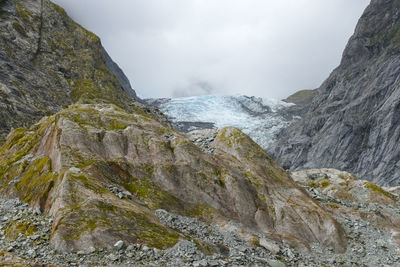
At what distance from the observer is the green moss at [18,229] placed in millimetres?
23138

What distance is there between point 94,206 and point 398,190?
76.1m

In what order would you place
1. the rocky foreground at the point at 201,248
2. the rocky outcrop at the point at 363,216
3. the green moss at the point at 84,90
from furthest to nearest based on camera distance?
the green moss at the point at 84,90, the rocky outcrop at the point at 363,216, the rocky foreground at the point at 201,248

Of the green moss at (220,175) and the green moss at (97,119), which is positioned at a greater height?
the green moss at (97,119)

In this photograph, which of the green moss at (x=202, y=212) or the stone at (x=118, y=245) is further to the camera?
the green moss at (x=202, y=212)

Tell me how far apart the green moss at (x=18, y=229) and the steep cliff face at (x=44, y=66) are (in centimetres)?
5748

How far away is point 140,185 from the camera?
31.9m

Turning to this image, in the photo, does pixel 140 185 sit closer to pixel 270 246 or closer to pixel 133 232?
pixel 133 232

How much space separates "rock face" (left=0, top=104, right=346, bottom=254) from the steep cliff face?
48602 mm

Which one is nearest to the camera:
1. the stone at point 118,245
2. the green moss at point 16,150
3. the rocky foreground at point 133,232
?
the rocky foreground at point 133,232

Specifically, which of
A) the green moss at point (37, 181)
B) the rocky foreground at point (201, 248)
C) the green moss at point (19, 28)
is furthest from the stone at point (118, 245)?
the green moss at point (19, 28)

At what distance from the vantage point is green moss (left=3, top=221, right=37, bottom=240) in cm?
2314

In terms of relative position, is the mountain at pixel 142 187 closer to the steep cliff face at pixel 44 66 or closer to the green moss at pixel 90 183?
the green moss at pixel 90 183

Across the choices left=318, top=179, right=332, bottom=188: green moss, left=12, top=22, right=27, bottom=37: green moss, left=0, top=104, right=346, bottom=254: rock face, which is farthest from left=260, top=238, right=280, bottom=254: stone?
left=12, top=22, right=27, bottom=37: green moss

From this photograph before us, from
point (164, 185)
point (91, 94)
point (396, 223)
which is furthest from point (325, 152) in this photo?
point (164, 185)
